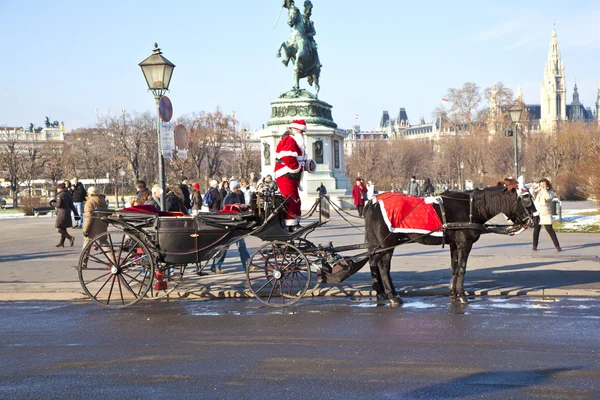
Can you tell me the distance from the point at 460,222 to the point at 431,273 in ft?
9.70

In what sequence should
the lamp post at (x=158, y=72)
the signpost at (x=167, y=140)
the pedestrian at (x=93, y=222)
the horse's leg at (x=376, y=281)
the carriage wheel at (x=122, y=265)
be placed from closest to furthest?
the carriage wheel at (x=122, y=265)
the horse's leg at (x=376, y=281)
the signpost at (x=167, y=140)
the lamp post at (x=158, y=72)
the pedestrian at (x=93, y=222)

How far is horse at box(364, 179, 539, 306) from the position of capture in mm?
10562

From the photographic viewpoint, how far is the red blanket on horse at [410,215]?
10539 millimetres

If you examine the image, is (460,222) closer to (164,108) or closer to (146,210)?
(146,210)

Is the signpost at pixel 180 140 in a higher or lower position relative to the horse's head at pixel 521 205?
higher

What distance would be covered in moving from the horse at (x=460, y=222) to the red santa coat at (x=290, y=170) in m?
1.21

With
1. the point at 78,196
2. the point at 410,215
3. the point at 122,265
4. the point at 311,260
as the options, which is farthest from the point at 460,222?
the point at 78,196

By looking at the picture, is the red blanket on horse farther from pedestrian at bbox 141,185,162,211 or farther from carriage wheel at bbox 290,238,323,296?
pedestrian at bbox 141,185,162,211

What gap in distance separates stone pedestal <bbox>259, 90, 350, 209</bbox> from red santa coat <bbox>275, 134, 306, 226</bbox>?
28.6 metres

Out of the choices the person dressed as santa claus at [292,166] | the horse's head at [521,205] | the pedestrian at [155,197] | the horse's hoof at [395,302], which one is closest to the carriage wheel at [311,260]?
the person dressed as santa claus at [292,166]

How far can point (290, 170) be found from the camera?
34.4 ft

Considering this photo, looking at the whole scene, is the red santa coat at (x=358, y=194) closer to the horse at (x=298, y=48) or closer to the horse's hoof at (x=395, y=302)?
the horse at (x=298, y=48)

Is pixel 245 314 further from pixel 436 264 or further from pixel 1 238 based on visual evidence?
pixel 1 238

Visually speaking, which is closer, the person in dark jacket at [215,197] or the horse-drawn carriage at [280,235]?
the horse-drawn carriage at [280,235]
